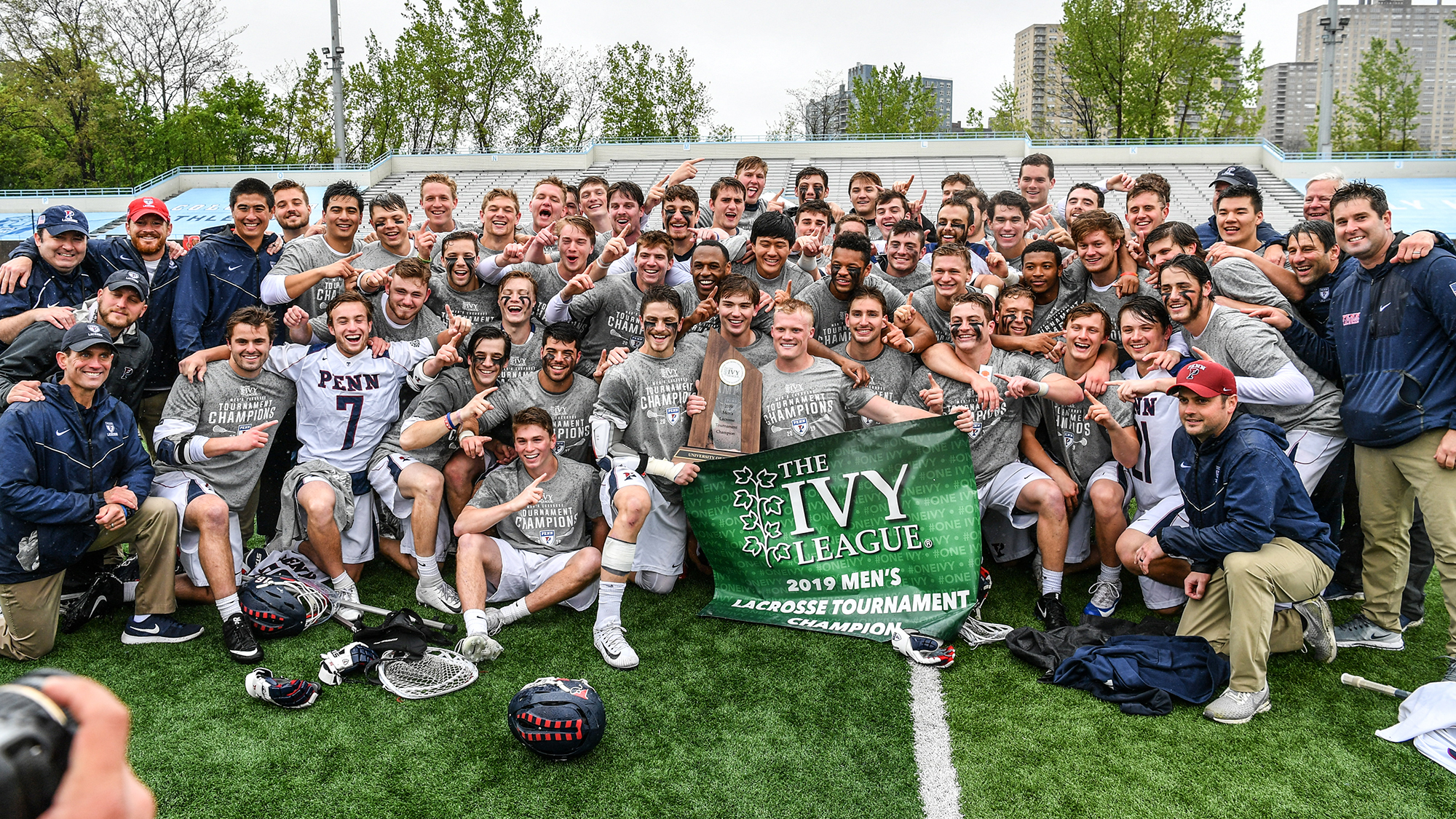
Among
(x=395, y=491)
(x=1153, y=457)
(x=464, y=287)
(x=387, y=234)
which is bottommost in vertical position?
(x=395, y=491)

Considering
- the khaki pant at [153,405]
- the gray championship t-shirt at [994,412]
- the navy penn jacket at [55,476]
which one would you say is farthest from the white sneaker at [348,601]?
the gray championship t-shirt at [994,412]

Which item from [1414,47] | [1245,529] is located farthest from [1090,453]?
[1414,47]

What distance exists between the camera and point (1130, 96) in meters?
37.6

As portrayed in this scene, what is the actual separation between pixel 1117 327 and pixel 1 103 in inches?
1956

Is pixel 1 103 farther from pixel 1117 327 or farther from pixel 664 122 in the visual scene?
pixel 1117 327

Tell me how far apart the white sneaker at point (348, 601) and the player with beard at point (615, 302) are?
2119 millimetres

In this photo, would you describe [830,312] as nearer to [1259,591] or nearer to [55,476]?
[1259,591]

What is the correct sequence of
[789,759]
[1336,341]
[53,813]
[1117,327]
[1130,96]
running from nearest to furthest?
[53,813] < [789,759] < [1336,341] < [1117,327] < [1130,96]

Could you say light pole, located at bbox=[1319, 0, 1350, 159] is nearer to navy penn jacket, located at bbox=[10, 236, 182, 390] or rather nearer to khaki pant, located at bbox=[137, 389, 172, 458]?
navy penn jacket, located at bbox=[10, 236, 182, 390]

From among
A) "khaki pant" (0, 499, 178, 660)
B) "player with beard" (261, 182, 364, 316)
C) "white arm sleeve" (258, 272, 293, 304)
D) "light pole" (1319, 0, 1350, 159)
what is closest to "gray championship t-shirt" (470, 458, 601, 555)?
"khaki pant" (0, 499, 178, 660)

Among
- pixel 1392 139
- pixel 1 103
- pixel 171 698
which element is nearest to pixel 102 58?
pixel 1 103

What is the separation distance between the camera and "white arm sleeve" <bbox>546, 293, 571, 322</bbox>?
6.57 m

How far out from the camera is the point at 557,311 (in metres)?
6.61

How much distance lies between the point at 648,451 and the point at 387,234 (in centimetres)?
275
